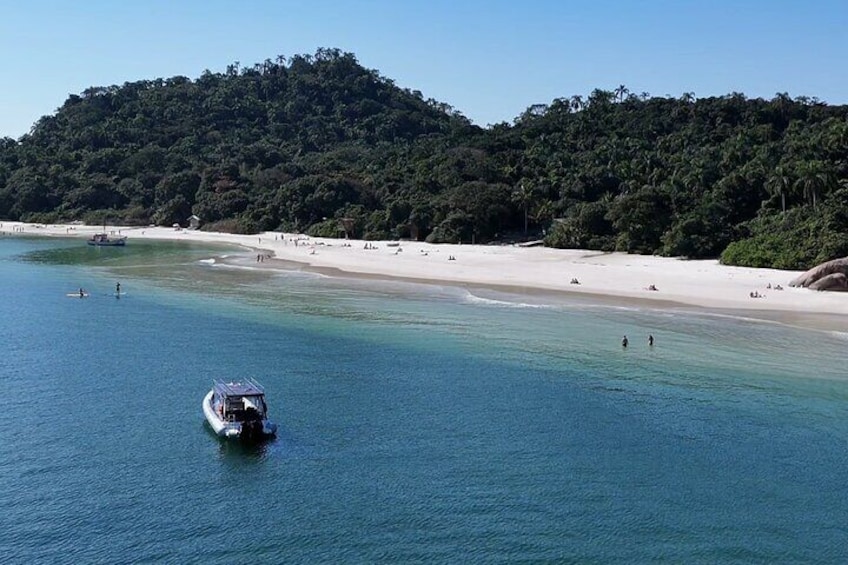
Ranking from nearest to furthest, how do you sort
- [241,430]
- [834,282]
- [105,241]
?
[241,430] → [834,282] → [105,241]

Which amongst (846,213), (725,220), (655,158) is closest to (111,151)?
(655,158)

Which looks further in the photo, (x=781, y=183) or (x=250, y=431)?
(x=781, y=183)

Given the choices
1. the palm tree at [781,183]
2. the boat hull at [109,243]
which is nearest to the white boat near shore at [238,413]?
the palm tree at [781,183]

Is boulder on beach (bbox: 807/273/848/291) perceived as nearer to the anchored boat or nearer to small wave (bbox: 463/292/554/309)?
small wave (bbox: 463/292/554/309)

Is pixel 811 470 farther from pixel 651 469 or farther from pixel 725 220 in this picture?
pixel 725 220

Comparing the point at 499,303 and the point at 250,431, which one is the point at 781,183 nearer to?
the point at 499,303

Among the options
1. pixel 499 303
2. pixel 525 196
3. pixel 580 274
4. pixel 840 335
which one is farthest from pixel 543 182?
pixel 840 335

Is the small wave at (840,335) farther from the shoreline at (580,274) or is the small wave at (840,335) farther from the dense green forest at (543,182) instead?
the dense green forest at (543,182)
